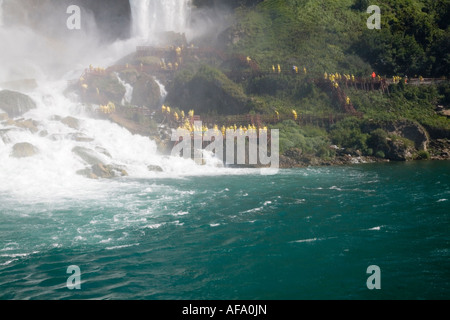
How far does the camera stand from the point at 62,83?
5297cm

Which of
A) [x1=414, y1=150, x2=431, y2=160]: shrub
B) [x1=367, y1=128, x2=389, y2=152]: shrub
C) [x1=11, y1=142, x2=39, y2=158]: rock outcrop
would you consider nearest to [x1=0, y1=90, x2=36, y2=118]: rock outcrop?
[x1=11, y1=142, x2=39, y2=158]: rock outcrop

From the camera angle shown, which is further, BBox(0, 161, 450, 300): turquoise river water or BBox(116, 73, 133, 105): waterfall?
BBox(116, 73, 133, 105): waterfall

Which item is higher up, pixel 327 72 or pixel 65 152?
pixel 327 72

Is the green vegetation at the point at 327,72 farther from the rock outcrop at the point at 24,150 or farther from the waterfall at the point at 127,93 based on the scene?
the rock outcrop at the point at 24,150

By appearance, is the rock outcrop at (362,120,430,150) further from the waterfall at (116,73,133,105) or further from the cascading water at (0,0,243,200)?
the waterfall at (116,73,133,105)

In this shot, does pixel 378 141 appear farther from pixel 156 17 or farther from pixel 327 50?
pixel 156 17

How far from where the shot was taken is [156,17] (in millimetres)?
72500

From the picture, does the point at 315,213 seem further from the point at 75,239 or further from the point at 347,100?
the point at 347,100

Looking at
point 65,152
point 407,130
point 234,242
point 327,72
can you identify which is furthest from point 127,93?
point 234,242

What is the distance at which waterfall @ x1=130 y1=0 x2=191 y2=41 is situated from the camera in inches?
2813

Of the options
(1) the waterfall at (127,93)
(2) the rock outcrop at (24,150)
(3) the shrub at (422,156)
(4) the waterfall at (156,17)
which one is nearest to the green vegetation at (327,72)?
(3) the shrub at (422,156)
